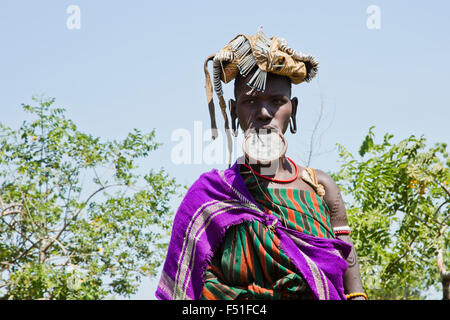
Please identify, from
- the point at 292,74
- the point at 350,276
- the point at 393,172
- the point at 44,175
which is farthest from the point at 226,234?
the point at 44,175

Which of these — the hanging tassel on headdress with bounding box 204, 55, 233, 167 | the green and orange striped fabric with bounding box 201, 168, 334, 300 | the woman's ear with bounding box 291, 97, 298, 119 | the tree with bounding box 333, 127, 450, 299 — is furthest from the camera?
the tree with bounding box 333, 127, 450, 299

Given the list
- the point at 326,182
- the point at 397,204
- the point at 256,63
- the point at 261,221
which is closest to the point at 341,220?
the point at 326,182

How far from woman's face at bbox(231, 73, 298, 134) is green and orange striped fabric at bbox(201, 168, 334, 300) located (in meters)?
0.39

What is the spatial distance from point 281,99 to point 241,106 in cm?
22

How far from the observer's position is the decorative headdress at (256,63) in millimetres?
3197

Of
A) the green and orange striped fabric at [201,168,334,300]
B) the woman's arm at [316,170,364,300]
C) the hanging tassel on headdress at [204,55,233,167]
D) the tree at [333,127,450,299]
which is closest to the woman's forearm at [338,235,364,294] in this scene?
the woman's arm at [316,170,364,300]

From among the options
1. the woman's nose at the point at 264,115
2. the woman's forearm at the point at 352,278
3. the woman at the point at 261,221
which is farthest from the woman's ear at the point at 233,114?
the woman's forearm at the point at 352,278

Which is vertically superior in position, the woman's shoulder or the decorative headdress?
the decorative headdress

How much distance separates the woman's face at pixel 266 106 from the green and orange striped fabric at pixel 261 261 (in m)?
0.39

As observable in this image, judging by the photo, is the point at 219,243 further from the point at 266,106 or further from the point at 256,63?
the point at 256,63

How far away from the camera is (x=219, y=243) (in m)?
3.02

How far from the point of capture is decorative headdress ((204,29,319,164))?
10.5ft

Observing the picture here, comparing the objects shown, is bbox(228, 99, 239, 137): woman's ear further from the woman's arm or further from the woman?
the woman's arm
